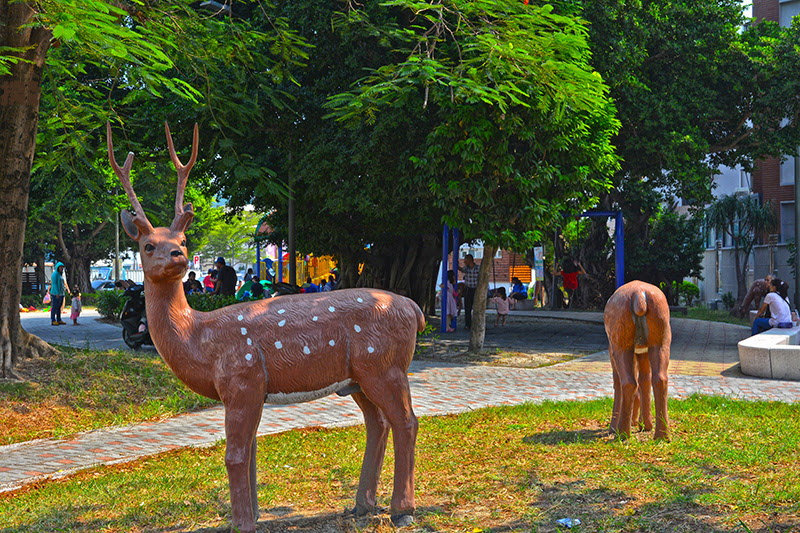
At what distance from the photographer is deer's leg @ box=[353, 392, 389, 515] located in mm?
4855

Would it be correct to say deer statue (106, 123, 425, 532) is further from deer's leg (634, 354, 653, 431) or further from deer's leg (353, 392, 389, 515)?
deer's leg (634, 354, 653, 431)

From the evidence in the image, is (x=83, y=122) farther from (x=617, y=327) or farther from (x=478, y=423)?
(x=617, y=327)

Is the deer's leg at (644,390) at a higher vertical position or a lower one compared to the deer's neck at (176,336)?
lower

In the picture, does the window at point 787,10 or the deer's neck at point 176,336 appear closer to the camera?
the deer's neck at point 176,336

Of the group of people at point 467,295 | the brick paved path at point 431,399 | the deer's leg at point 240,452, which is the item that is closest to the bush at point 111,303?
the group of people at point 467,295

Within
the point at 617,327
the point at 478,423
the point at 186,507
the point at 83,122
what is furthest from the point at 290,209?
the point at 186,507

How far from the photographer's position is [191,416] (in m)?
8.97

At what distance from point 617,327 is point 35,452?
5598 millimetres

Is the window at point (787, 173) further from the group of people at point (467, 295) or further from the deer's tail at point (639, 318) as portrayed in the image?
the deer's tail at point (639, 318)

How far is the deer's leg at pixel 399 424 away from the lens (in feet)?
15.0

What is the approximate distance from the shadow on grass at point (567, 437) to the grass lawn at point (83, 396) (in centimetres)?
442

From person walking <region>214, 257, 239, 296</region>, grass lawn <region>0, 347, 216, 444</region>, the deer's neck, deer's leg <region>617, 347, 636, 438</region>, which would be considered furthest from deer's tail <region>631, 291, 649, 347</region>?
person walking <region>214, 257, 239, 296</region>

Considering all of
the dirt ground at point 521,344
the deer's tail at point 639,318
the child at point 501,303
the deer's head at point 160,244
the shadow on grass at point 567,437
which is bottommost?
the dirt ground at point 521,344

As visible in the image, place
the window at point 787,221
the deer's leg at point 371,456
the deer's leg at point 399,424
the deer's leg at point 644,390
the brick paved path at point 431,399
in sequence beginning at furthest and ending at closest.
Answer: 1. the window at point 787,221
2. the deer's leg at point 644,390
3. the brick paved path at point 431,399
4. the deer's leg at point 371,456
5. the deer's leg at point 399,424
